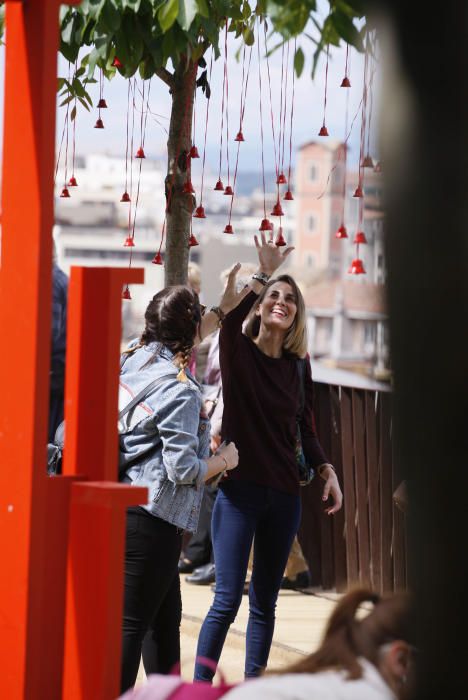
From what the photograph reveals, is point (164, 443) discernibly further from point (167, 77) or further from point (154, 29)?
point (167, 77)

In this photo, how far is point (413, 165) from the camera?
201 centimetres

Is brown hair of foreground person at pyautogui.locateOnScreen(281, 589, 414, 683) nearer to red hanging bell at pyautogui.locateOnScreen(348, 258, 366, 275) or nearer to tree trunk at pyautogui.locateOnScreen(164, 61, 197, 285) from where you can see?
red hanging bell at pyautogui.locateOnScreen(348, 258, 366, 275)

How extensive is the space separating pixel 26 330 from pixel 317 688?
1.19 m

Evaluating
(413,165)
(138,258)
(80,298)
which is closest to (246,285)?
(80,298)

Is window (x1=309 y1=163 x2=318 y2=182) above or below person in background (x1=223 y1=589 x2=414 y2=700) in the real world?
above

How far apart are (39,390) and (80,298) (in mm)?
333

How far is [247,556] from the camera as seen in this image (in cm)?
505

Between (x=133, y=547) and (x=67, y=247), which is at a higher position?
(x=67, y=247)

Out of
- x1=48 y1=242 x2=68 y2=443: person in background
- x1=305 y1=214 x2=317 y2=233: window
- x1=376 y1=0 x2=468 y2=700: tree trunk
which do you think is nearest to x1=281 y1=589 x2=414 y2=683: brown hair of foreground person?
x1=376 y1=0 x2=468 y2=700: tree trunk

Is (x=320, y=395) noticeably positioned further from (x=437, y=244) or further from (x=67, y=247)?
(x=67, y=247)

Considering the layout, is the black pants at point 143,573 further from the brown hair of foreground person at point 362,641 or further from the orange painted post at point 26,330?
the brown hair of foreground person at point 362,641

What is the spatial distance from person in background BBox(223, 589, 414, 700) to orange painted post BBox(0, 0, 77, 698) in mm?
742

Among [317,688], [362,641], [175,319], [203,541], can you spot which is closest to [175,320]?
[175,319]

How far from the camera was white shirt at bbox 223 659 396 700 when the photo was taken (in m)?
2.49
